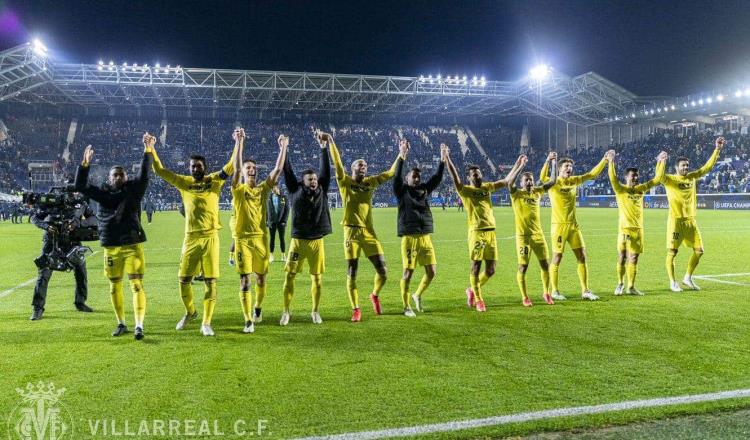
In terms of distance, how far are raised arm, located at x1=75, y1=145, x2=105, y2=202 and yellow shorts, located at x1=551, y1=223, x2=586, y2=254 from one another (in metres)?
6.85

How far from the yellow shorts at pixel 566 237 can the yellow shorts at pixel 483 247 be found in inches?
55.5

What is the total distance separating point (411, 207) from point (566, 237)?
2964 millimetres

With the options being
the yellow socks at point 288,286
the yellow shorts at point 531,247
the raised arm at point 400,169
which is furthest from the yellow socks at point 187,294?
the yellow shorts at point 531,247

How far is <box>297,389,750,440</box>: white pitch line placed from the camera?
11.9ft

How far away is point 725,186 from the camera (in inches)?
1533

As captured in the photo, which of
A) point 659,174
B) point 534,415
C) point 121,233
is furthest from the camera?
point 659,174

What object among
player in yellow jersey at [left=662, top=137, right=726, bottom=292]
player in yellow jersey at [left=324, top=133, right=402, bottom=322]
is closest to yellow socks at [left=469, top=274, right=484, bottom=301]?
player in yellow jersey at [left=324, top=133, right=402, bottom=322]

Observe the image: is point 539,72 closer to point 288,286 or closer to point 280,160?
point 280,160

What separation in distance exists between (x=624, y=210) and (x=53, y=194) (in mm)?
9247

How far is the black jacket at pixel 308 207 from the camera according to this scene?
7.18m

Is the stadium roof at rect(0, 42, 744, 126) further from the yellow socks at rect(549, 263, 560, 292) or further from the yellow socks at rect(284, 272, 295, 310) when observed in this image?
the yellow socks at rect(549, 263, 560, 292)

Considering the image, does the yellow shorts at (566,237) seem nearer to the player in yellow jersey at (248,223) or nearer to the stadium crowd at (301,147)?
the player in yellow jersey at (248,223)

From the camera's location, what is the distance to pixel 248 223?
7008 mm

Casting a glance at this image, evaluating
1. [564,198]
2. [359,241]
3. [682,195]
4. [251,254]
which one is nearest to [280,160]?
[251,254]
